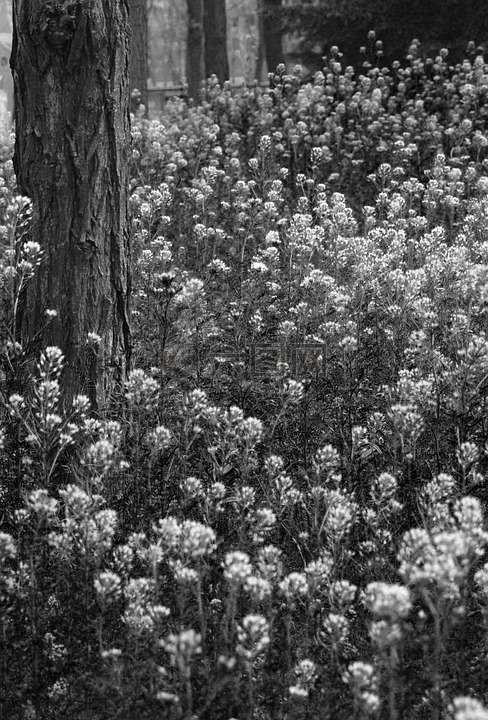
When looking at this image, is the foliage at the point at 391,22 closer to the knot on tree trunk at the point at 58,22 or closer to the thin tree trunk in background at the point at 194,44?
the thin tree trunk in background at the point at 194,44

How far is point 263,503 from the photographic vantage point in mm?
4719

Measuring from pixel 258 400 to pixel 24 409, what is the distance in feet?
4.67

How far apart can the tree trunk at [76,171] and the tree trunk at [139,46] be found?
36.1ft

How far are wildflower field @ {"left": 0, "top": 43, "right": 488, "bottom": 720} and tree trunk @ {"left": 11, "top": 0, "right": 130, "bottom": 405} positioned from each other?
0.56ft

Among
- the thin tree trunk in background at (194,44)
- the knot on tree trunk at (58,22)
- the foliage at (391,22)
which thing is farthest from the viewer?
the thin tree trunk in background at (194,44)

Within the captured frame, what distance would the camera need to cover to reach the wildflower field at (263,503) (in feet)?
10.00

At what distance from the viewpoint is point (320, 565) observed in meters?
3.22

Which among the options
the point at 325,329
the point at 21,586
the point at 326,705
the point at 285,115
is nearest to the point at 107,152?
the point at 325,329

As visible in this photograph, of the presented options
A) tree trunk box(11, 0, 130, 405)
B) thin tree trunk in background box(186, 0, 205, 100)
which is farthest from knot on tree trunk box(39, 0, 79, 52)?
thin tree trunk in background box(186, 0, 205, 100)

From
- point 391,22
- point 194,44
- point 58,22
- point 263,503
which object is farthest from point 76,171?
point 194,44

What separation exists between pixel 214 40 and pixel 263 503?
16.6 m

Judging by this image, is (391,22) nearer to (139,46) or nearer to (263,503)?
(139,46)

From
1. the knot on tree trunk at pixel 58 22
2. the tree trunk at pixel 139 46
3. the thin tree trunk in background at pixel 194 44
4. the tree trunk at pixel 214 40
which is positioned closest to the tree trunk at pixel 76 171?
the knot on tree trunk at pixel 58 22

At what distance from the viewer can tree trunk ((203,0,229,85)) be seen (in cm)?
1916
